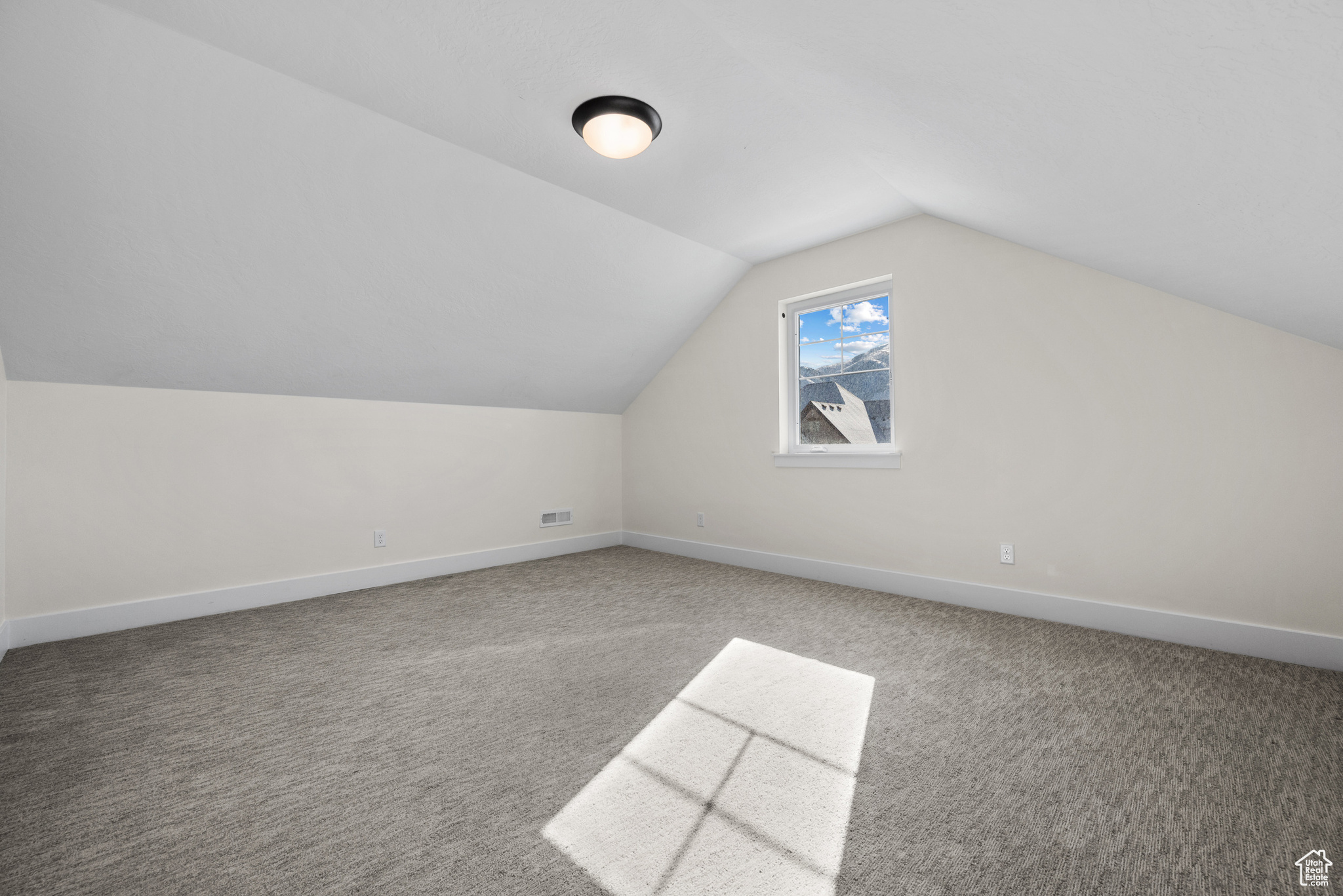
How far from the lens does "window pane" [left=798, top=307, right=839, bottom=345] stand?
162 inches

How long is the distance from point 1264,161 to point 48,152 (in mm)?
3812

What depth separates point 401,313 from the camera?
11.2 ft

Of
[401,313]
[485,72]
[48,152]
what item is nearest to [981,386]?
[485,72]

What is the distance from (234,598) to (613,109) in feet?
11.5

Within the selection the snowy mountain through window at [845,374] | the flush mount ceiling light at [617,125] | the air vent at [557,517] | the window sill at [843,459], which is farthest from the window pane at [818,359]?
the air vent at [557,517]

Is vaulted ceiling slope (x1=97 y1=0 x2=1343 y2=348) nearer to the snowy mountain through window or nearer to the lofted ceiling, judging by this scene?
the lofted ceiling

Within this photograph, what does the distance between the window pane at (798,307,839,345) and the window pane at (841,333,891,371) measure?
144 mm

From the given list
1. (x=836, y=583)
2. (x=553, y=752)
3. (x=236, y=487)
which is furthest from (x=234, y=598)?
(x=836, y=583)

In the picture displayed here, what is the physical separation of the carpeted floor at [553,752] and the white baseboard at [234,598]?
0.11m

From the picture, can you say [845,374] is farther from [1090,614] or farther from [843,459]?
[1090,614]

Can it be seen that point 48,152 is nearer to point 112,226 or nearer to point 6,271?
point 112,226

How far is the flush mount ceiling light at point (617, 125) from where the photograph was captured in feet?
7.43

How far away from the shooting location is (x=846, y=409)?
405 centimetres

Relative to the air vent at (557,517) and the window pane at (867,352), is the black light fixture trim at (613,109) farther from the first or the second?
the air vent at (557,517)
